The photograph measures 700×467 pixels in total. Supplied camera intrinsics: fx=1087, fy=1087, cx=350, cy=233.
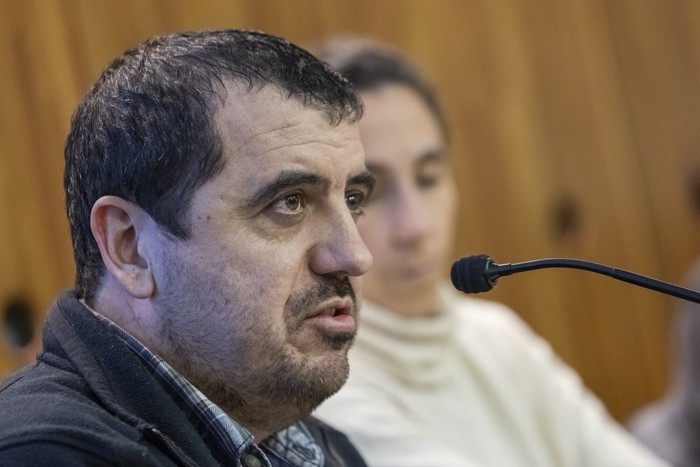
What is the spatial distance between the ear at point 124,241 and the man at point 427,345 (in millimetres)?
691

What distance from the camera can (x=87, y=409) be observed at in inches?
40.7

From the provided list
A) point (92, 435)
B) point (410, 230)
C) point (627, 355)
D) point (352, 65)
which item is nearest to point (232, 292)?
point (92, 435)

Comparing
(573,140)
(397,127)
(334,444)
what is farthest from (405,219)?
(573,140)

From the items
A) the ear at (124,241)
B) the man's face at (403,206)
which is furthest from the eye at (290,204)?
the man's face at (403,206)

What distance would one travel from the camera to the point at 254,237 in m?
1.20

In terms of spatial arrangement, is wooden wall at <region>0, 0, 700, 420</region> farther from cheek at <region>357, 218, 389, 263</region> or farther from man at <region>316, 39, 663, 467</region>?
cheek at <region>357, 218, 389, 263</region>

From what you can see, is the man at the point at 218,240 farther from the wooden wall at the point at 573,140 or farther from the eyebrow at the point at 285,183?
the wooden wall at the point at 573,140

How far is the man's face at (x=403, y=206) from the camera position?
6.54 feet

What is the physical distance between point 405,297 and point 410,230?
135 mm

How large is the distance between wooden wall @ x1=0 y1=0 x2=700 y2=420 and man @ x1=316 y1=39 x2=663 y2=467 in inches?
26.2

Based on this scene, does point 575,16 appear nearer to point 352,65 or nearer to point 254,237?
point 352,65

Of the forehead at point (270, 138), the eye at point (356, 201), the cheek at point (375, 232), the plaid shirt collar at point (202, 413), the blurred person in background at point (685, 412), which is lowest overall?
the blurred person in background at point (685, 412)

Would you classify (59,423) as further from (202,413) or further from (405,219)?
(405,219)

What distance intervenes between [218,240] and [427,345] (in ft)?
3.03
